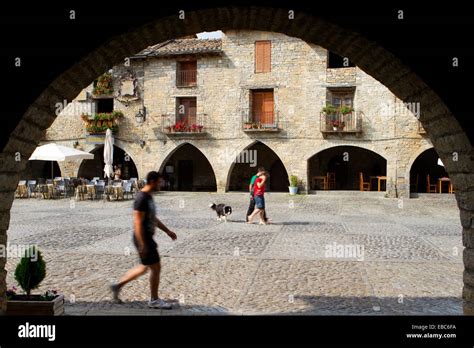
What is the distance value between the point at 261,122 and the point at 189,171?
20.0 feet

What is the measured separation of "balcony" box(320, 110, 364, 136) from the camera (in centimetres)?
2066

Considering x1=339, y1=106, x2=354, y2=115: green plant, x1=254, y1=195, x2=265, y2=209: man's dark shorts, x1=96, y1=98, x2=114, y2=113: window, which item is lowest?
x1=254, y1=195, x2=265, y2=209: man's dark shorts

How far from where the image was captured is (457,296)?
5055 millimetres

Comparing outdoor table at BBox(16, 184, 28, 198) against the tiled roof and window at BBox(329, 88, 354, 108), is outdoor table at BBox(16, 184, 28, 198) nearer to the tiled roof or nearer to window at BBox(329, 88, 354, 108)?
the tiled roof

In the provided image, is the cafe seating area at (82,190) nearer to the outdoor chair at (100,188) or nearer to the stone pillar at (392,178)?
the outdoor chair at (100,188)

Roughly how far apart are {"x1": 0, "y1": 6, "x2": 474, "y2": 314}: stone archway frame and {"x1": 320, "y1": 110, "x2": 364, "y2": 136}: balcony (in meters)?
17.4

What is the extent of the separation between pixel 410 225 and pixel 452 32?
28.3ft

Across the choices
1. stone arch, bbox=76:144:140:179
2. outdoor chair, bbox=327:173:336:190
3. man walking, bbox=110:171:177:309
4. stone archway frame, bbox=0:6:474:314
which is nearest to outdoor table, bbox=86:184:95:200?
stone arch, bbox=76:144:140:179

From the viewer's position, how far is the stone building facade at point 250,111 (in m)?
20.6

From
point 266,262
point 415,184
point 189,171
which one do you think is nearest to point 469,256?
point 266,262

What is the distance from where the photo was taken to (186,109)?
2319 centimetres

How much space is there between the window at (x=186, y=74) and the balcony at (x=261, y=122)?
3.66 meters

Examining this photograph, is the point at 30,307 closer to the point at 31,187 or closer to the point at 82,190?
the point at 82,190
